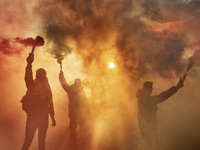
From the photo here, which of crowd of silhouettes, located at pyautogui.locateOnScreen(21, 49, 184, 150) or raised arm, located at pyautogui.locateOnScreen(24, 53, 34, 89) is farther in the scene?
crowd of silhouettes, located at pyautogui.locateOnScreen(21, 49, 184, 150)

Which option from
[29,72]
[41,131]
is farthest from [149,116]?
[29,72]

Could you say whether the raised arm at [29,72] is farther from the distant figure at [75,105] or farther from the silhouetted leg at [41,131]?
the distant figure at [75,105]

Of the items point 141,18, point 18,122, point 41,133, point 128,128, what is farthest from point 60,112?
point 141,18

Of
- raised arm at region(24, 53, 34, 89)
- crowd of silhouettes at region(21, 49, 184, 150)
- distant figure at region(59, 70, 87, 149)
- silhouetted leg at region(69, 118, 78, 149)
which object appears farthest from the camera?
distant figure at region(59, 70, 87, 149)

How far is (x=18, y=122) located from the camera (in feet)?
30.2

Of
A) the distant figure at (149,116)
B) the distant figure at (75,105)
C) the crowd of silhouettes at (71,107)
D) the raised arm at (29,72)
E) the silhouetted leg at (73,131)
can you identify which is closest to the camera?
the raised arm at (29,72)

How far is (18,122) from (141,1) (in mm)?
8430

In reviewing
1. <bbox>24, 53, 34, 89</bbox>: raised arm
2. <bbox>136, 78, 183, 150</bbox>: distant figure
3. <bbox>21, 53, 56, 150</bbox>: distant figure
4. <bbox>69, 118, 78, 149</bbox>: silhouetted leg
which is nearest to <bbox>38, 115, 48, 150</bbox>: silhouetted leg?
<bbox>21, 53, 56, 150</bbox>: distant figure

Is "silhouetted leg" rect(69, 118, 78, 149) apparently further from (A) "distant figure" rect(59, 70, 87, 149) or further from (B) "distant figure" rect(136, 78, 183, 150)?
(B) "distant figure" rect(136, 78, 183, 150)

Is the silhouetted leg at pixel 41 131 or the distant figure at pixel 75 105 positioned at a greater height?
the distant figure at pixel 75 105

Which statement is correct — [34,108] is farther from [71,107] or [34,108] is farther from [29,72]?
[71,107]

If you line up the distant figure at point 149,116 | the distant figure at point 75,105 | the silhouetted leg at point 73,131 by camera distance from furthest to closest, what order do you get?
the distant figure at point 75,105 < the silhouetted leg at point 73,131 < the distant figure at point 149,116

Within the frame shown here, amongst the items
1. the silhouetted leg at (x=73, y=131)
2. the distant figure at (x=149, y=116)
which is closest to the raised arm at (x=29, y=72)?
the silhouetted leg at (x=73, y=131)

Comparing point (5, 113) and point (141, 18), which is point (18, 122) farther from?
point (141, 18)
